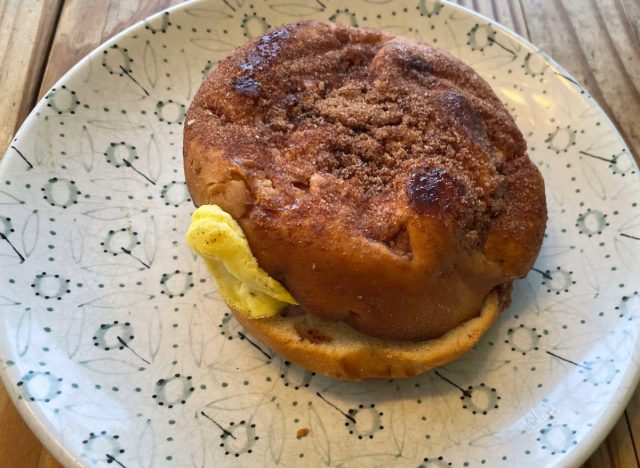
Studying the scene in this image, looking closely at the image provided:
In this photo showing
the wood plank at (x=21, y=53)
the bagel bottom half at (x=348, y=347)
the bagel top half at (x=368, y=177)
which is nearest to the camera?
the bagel top half at (x=368, y=177)

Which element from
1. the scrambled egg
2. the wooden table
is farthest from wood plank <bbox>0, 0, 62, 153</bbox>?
the scrambled egg

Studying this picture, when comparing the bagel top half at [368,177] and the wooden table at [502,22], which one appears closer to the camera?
the bagel top half at [368,177]

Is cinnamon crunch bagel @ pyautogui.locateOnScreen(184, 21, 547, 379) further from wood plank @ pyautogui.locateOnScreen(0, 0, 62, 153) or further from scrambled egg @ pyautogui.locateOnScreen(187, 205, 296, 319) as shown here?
wood plank @ pyautogui.locateOnScreen(0, 0, 62, 153)

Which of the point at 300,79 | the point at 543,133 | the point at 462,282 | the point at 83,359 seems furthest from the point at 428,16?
the point at 83,359

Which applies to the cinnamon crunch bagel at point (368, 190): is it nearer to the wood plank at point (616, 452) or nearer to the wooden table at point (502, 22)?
the wood plank at point (616, 452)

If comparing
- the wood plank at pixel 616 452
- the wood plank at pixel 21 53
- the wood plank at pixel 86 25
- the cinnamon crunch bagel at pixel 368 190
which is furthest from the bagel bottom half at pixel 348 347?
the wood plank at pixel 86 25

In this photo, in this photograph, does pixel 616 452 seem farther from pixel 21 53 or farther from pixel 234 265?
pixel 21 53

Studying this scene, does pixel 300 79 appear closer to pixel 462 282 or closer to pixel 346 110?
pixel 346 110
